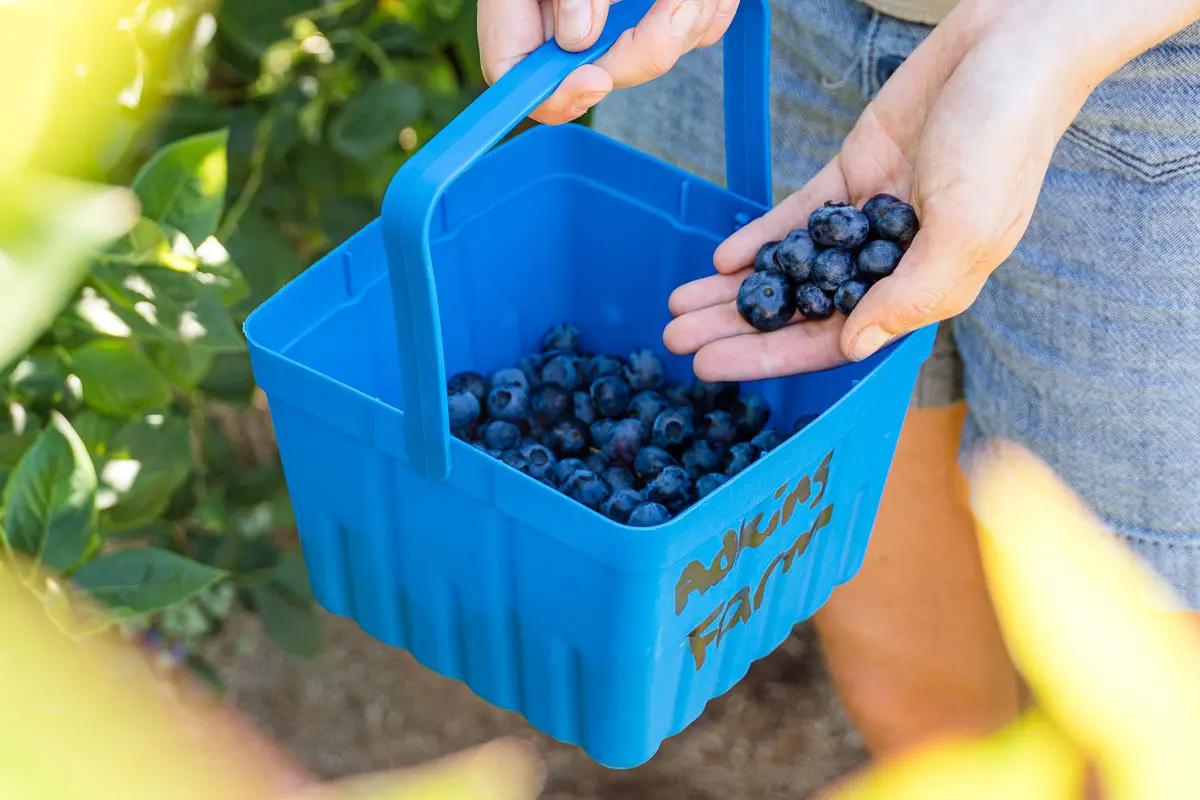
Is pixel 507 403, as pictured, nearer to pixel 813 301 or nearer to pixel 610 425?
pixel 610 425

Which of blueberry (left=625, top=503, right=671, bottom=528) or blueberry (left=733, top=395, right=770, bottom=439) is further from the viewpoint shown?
blueberry (left=733, top=395, right=770, bottom=439)

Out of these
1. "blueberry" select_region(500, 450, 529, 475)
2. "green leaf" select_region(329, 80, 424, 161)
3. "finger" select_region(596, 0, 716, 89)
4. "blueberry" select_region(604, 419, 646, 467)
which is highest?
"finger" select_region(596, 0, 716, 89)

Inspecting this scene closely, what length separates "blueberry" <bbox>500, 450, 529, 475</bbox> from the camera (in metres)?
1.11

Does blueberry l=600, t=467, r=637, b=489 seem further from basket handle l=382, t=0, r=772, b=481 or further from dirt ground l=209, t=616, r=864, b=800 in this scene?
dirt ground l=209, t=616, r=864, b=800

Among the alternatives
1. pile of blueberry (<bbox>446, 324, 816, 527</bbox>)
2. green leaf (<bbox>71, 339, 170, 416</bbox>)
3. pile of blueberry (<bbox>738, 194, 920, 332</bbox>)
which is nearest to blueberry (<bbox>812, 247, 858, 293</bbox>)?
pile of blueberry (<bbox>738, 194, 920, 332</bbox>)

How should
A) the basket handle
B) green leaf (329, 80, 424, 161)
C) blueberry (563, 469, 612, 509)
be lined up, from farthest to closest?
green leaf (329, 80, 424, 161) → blueberry (563, 469, 612, 509) → the basket handle

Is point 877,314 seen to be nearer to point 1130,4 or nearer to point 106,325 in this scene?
point 1130,4

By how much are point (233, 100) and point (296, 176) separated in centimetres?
13

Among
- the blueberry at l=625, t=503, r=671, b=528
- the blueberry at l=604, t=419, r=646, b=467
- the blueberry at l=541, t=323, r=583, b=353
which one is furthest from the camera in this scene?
the blueberry at l=541, t=323, r=583, b=353

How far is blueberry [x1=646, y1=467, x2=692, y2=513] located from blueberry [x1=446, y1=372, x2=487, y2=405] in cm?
22

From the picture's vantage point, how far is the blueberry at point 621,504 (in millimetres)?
1036

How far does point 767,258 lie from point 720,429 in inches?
6.8

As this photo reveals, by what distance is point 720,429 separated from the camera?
1179mm

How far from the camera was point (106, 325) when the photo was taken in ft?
3.44
